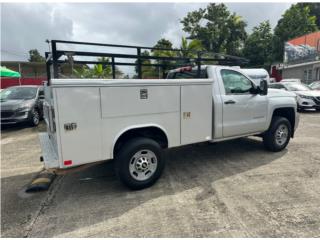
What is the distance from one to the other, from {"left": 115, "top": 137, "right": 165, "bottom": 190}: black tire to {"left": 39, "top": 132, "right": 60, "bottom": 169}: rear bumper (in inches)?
33.9

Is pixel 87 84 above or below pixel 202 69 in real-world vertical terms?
below

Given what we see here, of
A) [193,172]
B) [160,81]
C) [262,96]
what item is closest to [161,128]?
[160,81]

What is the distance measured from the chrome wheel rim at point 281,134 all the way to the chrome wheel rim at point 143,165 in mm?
3291

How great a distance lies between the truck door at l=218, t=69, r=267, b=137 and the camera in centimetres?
462

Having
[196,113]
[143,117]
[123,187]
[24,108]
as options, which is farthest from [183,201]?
[24,108]

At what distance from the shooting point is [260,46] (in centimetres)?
3584

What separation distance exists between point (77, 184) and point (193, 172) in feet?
7.05

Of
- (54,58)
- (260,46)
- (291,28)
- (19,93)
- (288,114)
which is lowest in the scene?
(288,114)

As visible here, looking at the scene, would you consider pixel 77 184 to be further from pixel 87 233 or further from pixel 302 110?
pixel 302 110

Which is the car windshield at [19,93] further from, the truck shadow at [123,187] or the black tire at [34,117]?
the truck shadow at [123,187]

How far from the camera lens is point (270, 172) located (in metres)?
4.40

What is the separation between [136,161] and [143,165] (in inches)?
5.7

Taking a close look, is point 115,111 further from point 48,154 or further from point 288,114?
point 288,114

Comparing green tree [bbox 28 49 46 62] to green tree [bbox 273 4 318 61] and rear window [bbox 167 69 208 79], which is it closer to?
green tree [bbox 273 4 318 61]
